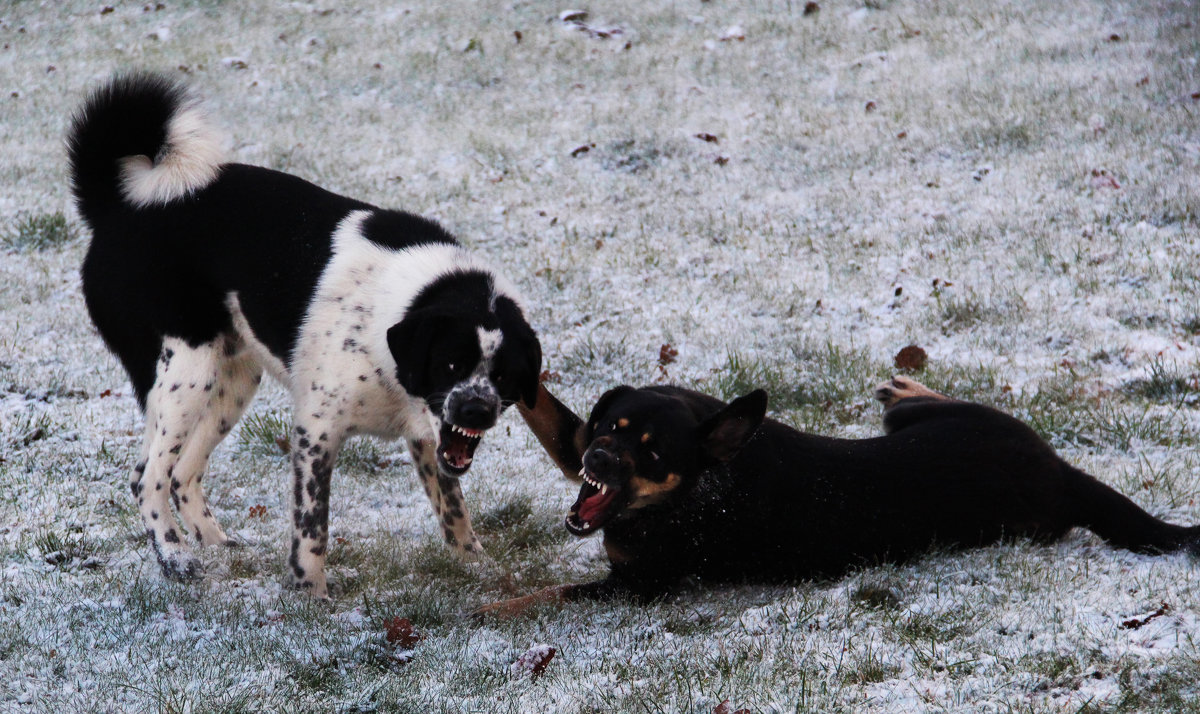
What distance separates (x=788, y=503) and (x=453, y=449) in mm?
1407

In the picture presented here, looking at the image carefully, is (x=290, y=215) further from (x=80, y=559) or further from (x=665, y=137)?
(x=665, y=137)

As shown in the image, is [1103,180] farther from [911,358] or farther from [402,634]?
[402,634]

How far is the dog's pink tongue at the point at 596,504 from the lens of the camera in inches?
163

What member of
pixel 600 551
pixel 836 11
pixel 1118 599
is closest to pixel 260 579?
pixel 600 551

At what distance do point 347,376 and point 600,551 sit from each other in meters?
1.44

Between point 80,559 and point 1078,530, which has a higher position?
point 1078,530

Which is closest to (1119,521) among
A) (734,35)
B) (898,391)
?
(898,391)

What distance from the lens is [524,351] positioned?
439 centimetres

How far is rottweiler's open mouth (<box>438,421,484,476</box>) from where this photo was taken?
4367mm

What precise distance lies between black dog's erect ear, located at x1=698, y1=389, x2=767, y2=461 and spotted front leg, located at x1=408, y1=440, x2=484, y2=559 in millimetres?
1399

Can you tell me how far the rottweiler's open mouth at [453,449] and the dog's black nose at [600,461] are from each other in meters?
0.51

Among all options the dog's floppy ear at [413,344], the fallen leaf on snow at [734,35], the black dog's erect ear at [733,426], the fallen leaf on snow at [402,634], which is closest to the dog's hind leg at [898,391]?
the black dog's erect ear at [733,426]

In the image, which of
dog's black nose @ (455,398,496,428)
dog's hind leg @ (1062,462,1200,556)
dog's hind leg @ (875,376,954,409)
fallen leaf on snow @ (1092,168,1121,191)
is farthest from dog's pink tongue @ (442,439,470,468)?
fallen leaf on snow @ (1092,168,1121,191)

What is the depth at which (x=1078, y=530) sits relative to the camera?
4.52m
